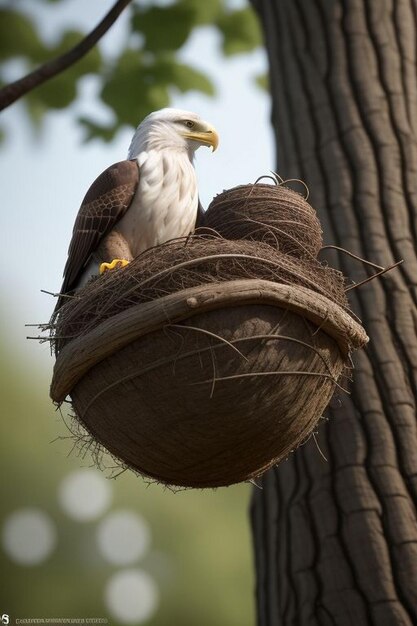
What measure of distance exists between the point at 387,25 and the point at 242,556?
9.45 m

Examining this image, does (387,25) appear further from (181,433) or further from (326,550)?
(181,433)

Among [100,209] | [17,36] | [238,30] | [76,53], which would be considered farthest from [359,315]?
[17,36]

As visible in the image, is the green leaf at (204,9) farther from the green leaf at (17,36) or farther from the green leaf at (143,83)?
the green leaf at (17,36)

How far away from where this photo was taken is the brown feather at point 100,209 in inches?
150

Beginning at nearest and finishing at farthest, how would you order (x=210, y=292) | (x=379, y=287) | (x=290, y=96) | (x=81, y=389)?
(x=210, y=292) < (x=81, y=389) < (x=379, y=287) < (x=290, y=96)

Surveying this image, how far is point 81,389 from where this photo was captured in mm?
3154

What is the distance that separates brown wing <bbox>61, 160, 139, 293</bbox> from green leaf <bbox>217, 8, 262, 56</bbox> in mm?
3701

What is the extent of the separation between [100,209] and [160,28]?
10.1 feet

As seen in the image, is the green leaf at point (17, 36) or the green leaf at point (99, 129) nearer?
the green leaf at point (99, 129)

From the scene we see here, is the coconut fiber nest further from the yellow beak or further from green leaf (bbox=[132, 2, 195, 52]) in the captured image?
green leaf (bbox=[132, 2, 195, 52])

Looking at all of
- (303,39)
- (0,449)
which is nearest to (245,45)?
(303,39)

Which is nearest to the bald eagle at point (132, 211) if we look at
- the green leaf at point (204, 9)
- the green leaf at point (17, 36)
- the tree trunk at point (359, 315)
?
the tree trunk at point (359, 315)

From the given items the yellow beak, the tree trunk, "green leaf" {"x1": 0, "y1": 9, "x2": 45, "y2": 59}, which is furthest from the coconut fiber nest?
"green leaf" {"x1": 0, "y1": 9, "x2": 45, "y2": 59}

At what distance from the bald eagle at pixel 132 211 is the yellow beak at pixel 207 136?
0.38 ft
